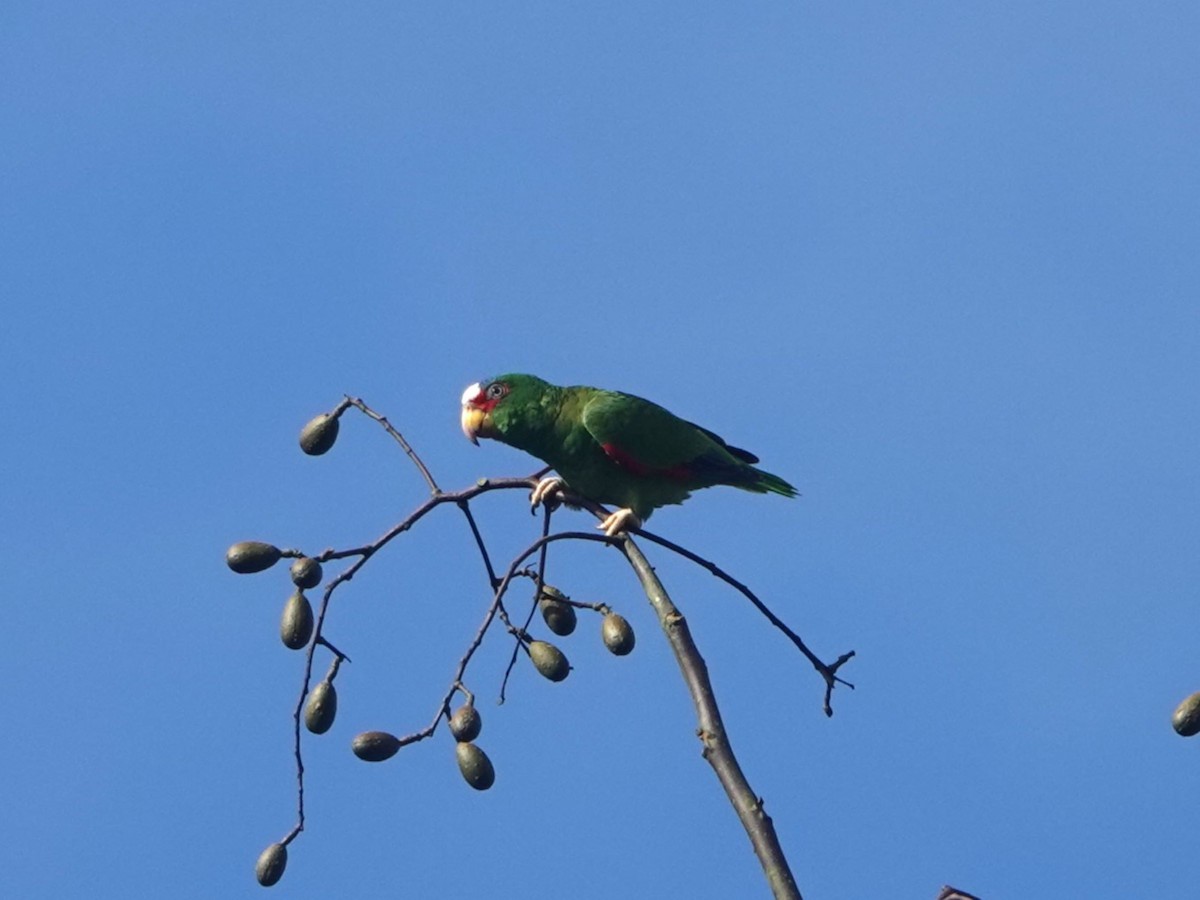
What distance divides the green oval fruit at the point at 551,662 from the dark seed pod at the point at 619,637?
0.16 metres

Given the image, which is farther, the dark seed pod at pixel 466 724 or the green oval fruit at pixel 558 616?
the green oval fruit at pixel 558 616

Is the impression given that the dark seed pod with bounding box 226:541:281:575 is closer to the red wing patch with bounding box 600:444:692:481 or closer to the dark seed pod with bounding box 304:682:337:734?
the dark seed pod with bounding box 304:682:337:734

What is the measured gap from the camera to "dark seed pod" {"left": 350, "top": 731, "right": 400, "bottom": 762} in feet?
14.8

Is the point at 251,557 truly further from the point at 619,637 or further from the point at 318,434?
the point at 619,637

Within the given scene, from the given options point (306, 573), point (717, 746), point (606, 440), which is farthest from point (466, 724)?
point (606, 440)

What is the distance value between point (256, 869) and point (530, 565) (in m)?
1.12

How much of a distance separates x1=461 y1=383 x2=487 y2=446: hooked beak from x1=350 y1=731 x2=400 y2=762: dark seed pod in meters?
4.12

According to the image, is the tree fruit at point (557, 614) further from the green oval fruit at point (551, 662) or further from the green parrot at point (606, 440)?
the green parrot at point (606, 440)

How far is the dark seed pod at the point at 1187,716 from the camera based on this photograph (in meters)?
3.32

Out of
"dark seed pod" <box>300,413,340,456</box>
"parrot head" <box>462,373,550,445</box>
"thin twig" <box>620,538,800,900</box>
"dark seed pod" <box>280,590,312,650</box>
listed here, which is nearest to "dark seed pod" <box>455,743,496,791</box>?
"dark seed pod" <box>280,590,312,650</box>

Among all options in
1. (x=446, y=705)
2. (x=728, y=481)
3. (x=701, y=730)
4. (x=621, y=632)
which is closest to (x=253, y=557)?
(x=446, y=705)

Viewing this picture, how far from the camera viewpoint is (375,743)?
4500 millimetres

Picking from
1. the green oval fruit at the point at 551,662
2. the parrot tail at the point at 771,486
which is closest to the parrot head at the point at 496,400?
the parrot tail at the point at 771,486

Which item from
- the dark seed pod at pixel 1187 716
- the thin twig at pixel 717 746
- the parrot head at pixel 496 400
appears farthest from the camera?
the parrot head at pixel 496 400
